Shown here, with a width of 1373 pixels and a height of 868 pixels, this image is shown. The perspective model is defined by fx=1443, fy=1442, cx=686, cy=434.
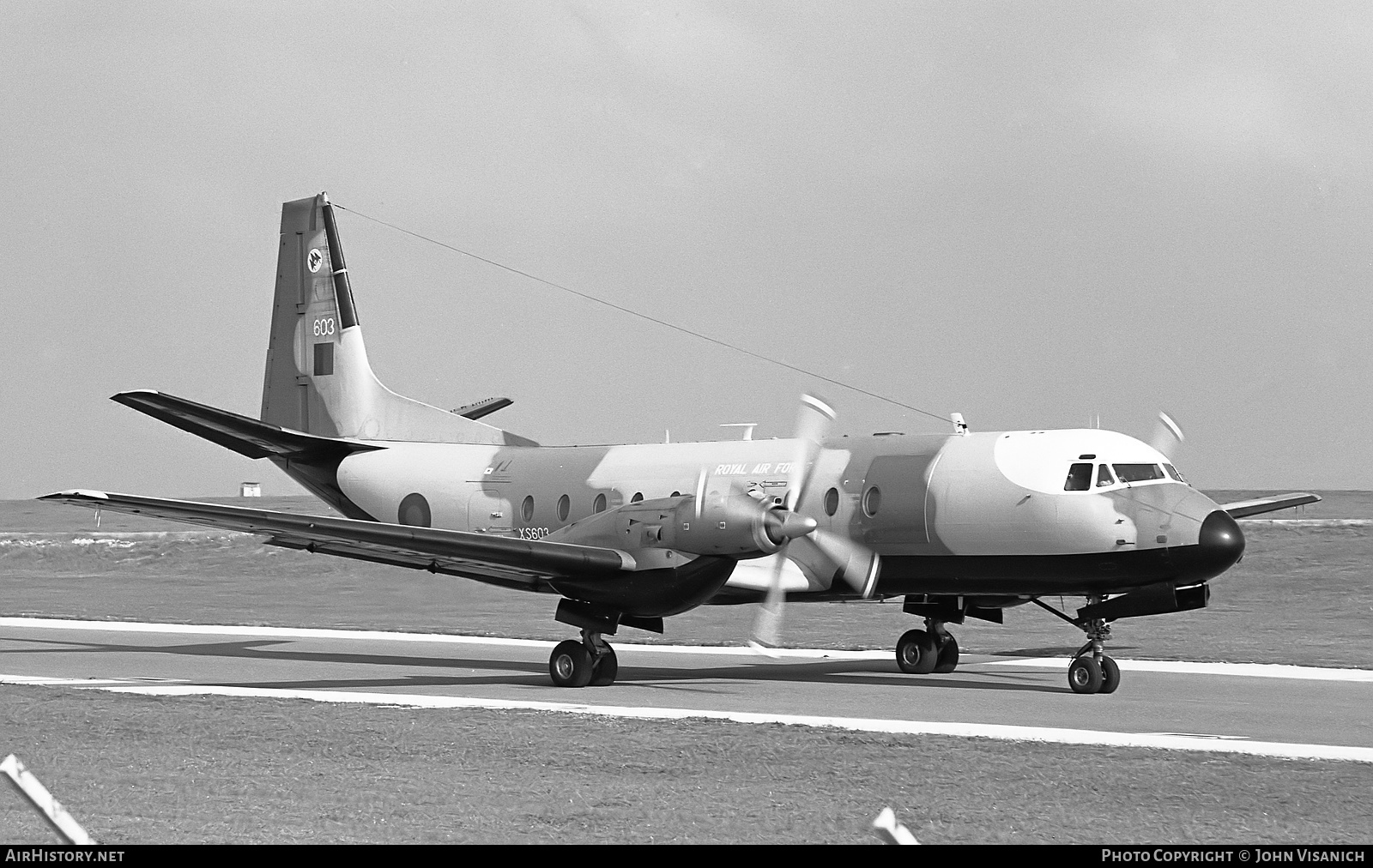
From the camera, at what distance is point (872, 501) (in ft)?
65.8

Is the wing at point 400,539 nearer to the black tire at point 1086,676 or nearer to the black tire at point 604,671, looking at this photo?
the black tire at point 604,671

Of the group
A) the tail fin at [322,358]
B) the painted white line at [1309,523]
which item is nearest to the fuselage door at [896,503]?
the tail fin at [322,358]

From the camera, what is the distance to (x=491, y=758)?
41.9 ft

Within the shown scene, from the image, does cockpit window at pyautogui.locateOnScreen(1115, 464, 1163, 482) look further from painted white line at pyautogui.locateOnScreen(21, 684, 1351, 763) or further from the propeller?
painted white line at pyautogui.locateOnScreen(21, 684, 1351, 763)

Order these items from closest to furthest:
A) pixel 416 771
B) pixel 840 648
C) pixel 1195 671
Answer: pixel 416 771, pixel 1195 671, pixel 840 648

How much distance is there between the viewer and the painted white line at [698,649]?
22281mm

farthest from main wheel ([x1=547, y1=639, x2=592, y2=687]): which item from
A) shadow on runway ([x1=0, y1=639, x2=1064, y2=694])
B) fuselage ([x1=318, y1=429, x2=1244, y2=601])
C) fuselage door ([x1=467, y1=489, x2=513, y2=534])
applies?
fuselage door ([x1=467, y1=489, x2=513, y2=534])

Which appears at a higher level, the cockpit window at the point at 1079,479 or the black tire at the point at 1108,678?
the cockpit window at the point at 1079,479

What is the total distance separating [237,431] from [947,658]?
41.5ft

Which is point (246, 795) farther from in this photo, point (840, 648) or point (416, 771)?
point (840, 648)

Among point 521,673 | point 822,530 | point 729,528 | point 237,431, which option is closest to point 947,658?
point 822,530

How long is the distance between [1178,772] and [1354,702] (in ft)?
24.7

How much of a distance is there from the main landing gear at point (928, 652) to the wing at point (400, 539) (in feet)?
18.0

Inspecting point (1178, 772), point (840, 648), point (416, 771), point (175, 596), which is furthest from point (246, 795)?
point (175, 596)
